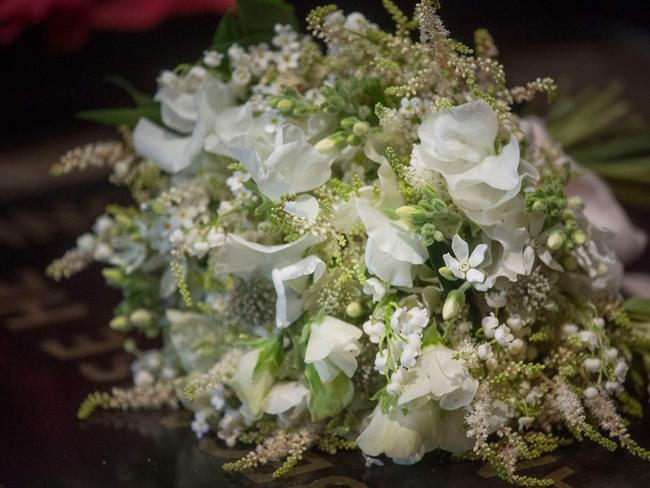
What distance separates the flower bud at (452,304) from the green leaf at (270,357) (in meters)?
0.21

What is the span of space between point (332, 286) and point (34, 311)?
740 mm

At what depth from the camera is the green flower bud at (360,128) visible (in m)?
1.00

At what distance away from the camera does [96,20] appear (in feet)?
7.26

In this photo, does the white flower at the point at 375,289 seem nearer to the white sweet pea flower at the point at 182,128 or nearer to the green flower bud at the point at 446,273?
the green flower bud at the point at 446,273

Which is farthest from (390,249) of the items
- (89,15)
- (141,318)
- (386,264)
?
(89,15)

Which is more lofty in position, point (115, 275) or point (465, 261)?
point (465, 261)

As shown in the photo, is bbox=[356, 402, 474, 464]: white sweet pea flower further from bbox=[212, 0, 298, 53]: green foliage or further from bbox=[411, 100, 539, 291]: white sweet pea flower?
bbox=[212, 0, 298, 53]: green foliage

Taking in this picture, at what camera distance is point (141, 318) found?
→ 126cm

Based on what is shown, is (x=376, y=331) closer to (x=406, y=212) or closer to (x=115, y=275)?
(x=406, y=212)

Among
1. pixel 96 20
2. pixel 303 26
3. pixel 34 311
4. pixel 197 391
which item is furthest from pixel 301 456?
pixel 96 20

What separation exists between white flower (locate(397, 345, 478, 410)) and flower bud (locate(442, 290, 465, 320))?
39mm

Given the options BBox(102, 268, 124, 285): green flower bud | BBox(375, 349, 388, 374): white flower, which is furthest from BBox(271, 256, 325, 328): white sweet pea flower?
BBox(102, 268, 124, 285): green flower bud

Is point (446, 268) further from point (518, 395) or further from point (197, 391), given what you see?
point (197, 391)

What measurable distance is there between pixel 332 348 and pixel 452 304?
131 mm
